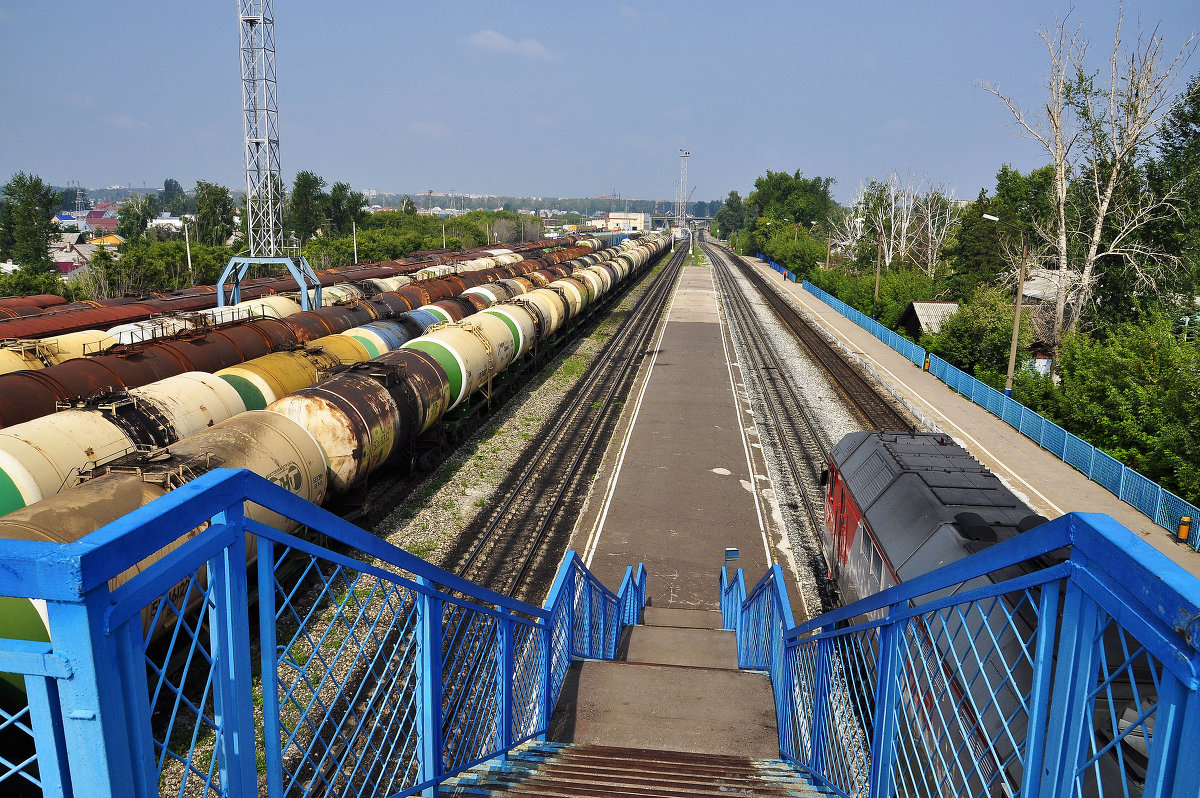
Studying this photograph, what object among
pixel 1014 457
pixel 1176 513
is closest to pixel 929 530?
pixel 1176 513

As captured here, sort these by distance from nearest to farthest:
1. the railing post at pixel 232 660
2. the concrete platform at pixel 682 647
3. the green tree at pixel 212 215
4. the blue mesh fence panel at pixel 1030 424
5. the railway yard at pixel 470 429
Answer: the railing post at pixel 232 660, the concrete platform at pixel 682 647, the railway yard at pixel 470 429, the blue mesh fence panel at pixel 1030 424, the green tree at pixel 212 215

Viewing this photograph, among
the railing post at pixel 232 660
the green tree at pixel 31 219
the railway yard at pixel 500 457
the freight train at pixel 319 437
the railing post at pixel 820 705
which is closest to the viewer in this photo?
the railing post at pixel 232 660

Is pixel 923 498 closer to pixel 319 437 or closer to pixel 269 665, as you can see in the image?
pixel 269 665

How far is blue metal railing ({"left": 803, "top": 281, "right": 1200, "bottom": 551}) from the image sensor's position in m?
19.2

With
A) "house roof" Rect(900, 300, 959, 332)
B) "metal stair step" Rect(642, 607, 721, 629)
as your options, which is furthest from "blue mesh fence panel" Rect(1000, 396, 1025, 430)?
"metal stair step" Rect(642, 607, 721, 629)

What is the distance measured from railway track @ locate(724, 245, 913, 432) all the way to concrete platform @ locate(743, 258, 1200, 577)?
3.78 ft

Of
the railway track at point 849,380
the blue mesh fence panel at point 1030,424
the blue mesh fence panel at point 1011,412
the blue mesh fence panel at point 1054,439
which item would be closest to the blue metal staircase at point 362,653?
the railway track at point 849,380

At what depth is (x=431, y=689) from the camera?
4.24m

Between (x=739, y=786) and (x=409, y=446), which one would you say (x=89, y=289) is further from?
(x=739, y=786)

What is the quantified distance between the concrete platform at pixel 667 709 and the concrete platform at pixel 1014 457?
7.05m

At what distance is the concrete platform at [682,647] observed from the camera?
12.4 meters

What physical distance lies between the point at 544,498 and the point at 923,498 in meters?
11.4

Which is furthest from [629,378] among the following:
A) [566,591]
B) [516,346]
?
[566,591]

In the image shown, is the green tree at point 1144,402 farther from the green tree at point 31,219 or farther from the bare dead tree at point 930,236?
the green tree at point 31,219
